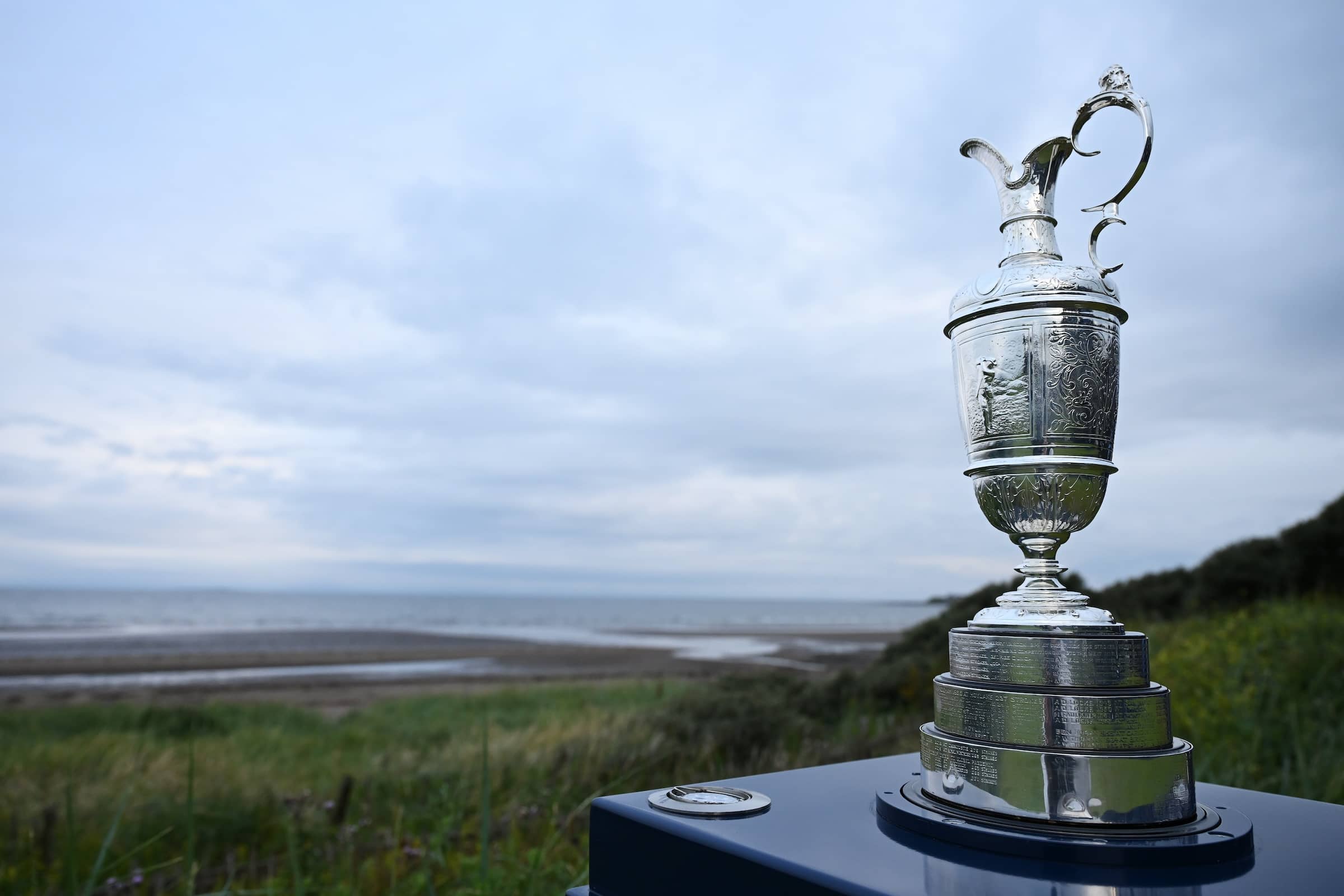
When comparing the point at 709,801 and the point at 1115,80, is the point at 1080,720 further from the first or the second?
the point at 1115,80

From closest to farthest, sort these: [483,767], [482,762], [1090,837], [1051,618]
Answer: [1090,837] < [1051,618] < [483,767] < [482,762]

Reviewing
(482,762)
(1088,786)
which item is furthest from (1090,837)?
(482,762)

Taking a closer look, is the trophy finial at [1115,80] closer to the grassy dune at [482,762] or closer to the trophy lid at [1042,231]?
the trophy lid at [1042,231]

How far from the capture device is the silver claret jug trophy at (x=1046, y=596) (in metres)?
1.17

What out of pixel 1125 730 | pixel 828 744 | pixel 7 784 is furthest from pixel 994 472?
pixel 7 784

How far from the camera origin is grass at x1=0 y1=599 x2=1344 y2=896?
3809 mm

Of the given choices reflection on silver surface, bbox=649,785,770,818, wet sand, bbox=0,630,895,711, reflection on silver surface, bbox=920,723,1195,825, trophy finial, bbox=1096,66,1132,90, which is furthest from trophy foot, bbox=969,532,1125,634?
wet sand, bbox=0,630,895,711

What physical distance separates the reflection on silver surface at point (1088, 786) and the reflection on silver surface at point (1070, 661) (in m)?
0.09

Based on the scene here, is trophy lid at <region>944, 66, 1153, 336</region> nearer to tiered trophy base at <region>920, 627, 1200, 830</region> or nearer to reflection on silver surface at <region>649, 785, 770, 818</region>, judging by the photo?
tiered trophy base at <region>920, 627, 1200, 830</region>

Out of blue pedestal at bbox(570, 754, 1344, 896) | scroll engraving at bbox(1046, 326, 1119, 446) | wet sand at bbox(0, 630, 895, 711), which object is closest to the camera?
blue pedestal at bbox(570, 754, 1344, 896)

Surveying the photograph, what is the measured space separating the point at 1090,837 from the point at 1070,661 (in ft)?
0.72

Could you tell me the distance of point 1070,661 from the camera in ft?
3.98

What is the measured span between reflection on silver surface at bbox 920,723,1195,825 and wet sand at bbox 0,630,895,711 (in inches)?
748

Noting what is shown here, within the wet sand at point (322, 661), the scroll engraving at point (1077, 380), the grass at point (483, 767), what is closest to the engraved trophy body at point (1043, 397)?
the scroll engraving at point (1077, 380)
